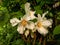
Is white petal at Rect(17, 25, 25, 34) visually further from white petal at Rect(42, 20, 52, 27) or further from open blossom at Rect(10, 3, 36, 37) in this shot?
white petal at Rect(42, 20, 52, 27)

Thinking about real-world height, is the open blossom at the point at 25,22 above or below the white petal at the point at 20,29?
above

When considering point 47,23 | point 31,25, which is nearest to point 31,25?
point 31,25

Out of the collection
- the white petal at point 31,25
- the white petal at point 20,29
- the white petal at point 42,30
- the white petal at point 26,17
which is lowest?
the white petal at point 42,30

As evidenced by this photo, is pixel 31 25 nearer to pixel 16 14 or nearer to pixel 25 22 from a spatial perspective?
pixel 25 22

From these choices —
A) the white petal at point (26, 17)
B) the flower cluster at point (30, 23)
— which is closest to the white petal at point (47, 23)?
the flower cluster at point (30, 23)

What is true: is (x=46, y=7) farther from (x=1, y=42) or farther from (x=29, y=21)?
(x=1, y=42)

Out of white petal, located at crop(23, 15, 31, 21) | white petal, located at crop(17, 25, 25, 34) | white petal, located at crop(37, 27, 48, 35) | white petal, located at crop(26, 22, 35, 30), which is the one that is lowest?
white petal, located at crop(37, 27, 48, 35)

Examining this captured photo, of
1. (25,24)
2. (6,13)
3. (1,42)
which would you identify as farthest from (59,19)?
(1,42)

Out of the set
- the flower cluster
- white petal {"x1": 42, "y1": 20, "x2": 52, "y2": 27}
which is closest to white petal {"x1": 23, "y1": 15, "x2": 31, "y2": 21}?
the flower cluster

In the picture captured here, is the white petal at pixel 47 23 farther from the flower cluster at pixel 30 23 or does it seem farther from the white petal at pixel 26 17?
the white petal at pixel 26 17
